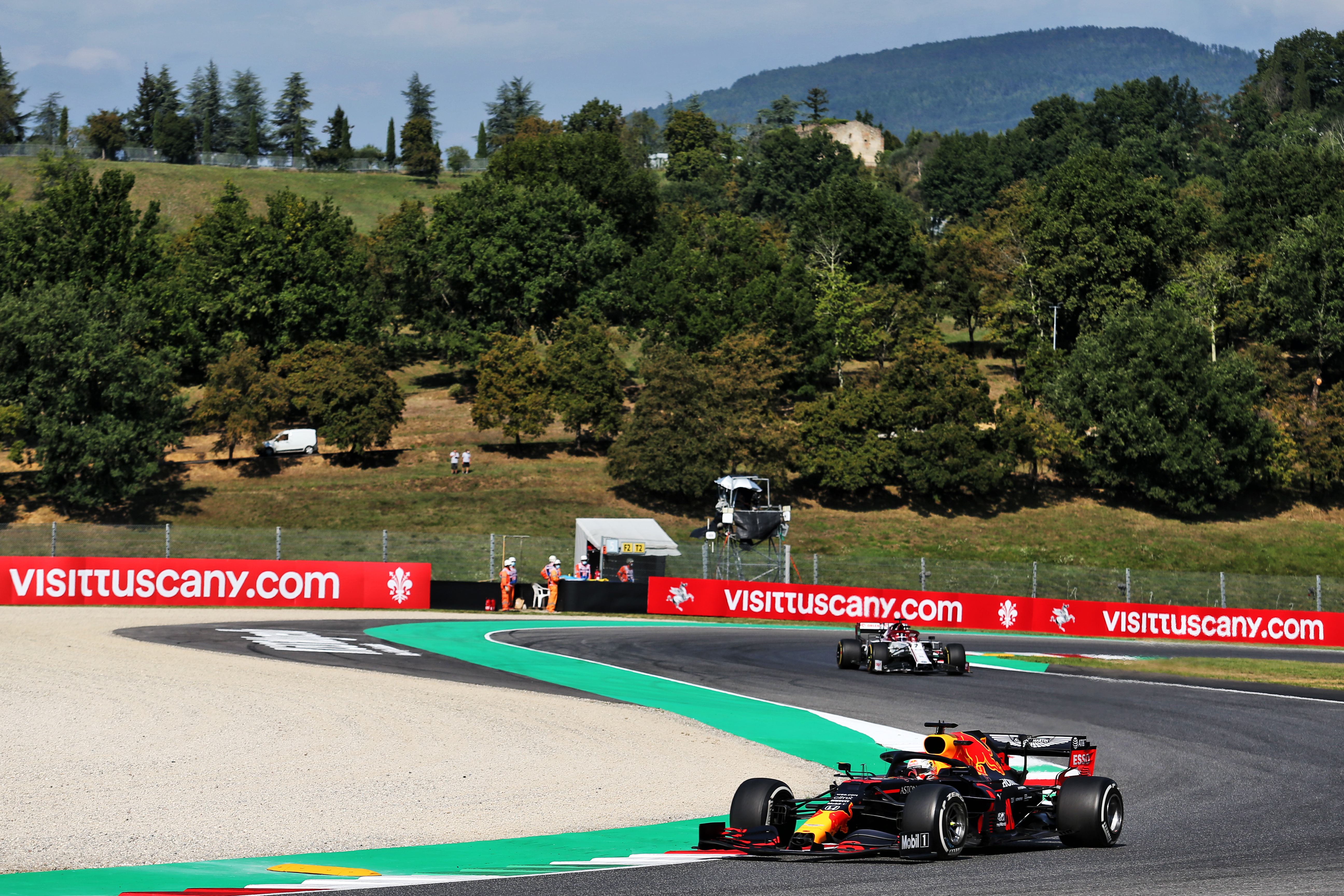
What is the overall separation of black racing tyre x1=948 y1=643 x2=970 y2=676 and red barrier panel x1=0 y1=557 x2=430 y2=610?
1932 centimetres

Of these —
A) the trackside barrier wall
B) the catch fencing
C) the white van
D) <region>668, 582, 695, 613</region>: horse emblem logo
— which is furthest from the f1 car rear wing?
the white van

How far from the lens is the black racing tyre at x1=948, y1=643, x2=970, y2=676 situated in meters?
25.3

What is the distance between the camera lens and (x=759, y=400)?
72.5 meters

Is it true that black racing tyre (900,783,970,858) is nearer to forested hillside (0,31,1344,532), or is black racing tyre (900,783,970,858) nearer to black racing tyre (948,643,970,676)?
black racing tyre (948,643,970,676)

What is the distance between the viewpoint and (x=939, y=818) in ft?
29.0

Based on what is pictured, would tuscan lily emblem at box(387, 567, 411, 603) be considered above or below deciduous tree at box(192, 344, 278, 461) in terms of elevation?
below

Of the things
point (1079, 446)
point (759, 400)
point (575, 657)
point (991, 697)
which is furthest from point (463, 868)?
Result: point (1079, 446)

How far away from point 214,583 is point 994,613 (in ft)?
89.5

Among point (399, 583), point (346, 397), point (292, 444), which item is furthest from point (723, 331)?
point (399, 583)

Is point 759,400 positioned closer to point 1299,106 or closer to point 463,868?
point 463,868

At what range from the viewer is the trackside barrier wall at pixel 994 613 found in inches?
1671

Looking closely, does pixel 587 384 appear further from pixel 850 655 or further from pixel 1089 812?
pixel 1089 812

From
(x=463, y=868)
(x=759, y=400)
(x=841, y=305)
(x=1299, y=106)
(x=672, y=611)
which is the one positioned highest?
(x=1299, y=106)

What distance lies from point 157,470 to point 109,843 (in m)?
60.4
